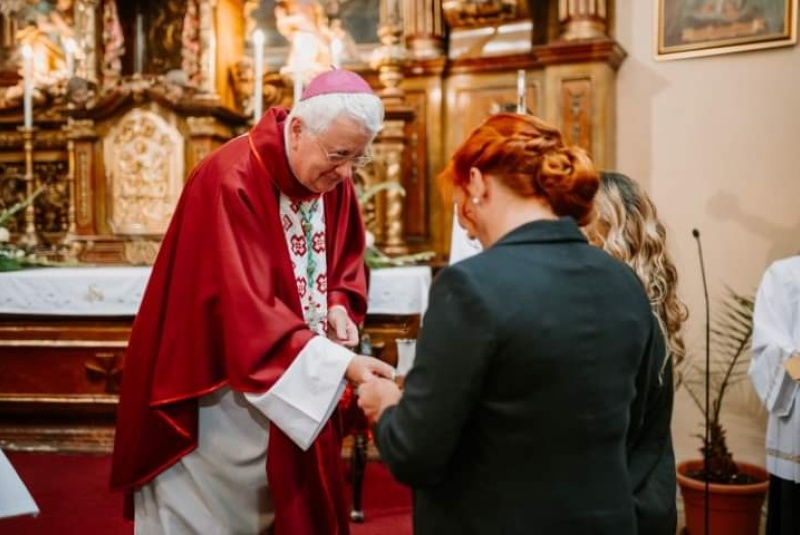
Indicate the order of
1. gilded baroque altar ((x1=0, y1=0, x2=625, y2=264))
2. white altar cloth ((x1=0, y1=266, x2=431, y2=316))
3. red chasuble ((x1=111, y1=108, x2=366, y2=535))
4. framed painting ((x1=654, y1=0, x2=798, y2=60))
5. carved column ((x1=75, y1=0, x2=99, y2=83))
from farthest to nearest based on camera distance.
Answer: carved column ((x1=75, y1=0, x2=99, y2=83)), gilded baroque altar ((x1=0, y1=0, x2=625, y2=264)), white altar cloth ((x1=0, y1=266, x2=431, y2=316)), framed painting ((x1=654, y1=0, x2=798, y2=60)), red chasuble ((x1=111, y1=108, x2=366, y2=535))

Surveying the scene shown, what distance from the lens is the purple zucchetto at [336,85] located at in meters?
2.23

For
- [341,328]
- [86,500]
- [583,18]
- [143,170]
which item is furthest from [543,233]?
[143,170]

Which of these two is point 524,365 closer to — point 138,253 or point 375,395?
point 375,395

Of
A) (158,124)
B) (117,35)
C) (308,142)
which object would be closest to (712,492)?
(308,142)

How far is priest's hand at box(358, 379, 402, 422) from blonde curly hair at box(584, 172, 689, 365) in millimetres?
779

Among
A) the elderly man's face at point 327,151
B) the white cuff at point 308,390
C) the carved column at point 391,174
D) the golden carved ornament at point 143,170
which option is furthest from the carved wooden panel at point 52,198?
the white cuff at point 308,390

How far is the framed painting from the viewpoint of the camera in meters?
4.71

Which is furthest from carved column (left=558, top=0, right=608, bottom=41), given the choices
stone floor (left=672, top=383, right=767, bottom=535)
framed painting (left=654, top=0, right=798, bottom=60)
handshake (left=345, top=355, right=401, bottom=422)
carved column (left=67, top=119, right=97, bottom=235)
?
handshake (left=345, top=355, right=401, bottom=422)

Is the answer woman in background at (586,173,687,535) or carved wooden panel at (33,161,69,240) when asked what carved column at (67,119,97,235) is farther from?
woman in background at (586,173,687,535)

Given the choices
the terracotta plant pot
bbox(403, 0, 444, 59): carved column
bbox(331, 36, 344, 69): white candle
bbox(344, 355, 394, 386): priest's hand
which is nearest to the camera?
bbox(344, 355, 394, 386): priest's hand

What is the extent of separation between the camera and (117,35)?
5.61 m

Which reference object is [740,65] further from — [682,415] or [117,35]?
[117,35]

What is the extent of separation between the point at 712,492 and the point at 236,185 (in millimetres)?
2966

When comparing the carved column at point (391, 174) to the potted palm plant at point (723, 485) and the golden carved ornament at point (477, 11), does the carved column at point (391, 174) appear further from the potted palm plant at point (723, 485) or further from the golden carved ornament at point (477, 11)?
the potted palm plant at point (723, 485)
